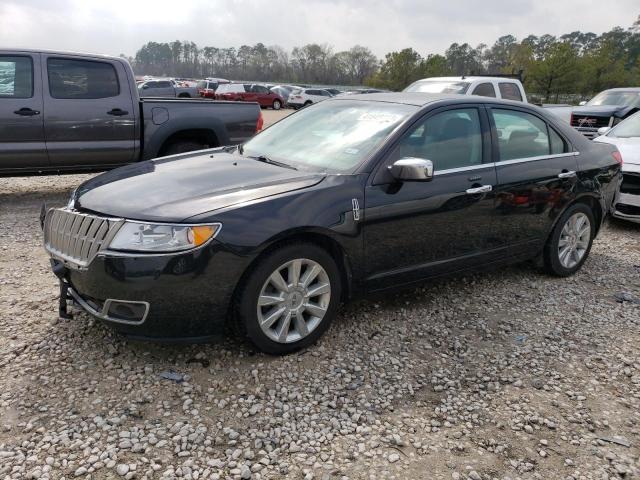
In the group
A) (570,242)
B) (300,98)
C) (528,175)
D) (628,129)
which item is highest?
(300,98)

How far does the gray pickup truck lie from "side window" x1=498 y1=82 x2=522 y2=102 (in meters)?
5.17

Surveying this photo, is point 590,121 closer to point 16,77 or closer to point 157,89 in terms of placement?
point 16,77

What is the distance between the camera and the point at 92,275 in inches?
115

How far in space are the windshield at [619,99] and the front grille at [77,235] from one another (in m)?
14.1

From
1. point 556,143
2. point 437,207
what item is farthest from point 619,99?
point 437,207

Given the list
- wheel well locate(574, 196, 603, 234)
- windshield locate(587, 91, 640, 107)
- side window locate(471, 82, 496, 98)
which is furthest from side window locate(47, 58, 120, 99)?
windshield locate(587, 91, 640, 107)

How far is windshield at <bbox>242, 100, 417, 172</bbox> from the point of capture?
367 cm

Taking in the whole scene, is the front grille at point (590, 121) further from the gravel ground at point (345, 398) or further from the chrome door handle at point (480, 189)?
the chrome door handle at point (480, 189)

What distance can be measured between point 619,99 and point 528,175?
11.9 meters

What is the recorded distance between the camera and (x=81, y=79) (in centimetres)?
678

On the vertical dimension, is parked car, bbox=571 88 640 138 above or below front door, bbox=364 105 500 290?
above

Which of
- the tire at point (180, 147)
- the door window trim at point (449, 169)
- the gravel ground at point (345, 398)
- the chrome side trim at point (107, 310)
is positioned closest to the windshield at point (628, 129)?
the gravel ground at point (345, 398)

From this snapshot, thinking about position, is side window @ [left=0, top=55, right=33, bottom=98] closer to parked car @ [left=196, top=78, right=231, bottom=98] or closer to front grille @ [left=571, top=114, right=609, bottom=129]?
front grille @ [left=571, top=114, right=609, bottom=129]

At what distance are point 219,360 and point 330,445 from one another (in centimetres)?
95
